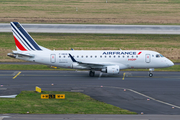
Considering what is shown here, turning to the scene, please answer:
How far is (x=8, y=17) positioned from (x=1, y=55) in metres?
43.2

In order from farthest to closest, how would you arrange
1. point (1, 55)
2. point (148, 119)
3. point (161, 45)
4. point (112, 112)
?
point (161, 45) → point (1, 55) → point (112, 112) → point (148, 119)

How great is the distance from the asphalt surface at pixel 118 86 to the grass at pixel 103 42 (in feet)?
54.2

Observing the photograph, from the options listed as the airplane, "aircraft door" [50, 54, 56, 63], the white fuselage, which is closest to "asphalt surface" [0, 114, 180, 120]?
the airplane

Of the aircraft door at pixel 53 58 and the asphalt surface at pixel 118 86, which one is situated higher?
the aircraft door at pixel 53 58

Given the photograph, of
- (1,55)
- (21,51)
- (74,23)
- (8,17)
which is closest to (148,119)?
(21,51)

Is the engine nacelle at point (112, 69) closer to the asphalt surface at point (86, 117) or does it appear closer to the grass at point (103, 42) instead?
the asphalt surface at point (86, 117)

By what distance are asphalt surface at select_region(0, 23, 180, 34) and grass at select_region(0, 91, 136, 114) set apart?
50.8 meters

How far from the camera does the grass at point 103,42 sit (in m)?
67.7

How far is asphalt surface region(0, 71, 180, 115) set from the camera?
31.1m

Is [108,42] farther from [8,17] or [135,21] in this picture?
[8,17]

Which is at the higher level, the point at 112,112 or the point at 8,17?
the point at 8,17

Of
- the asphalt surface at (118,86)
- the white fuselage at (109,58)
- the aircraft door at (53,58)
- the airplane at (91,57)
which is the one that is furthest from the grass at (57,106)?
the aircraft door at (53,58)

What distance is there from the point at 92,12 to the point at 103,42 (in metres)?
44.9

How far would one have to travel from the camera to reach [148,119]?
25062 mm
